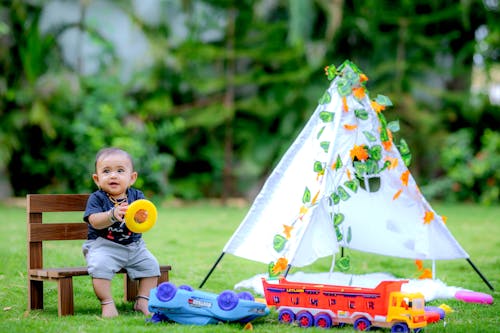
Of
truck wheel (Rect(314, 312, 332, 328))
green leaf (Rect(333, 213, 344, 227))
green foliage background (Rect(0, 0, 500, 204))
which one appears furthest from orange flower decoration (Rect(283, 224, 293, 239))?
green foliage background (Rect(0, 0, 500, 204))

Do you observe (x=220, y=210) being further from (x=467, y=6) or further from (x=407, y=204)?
(x=407, y=204)

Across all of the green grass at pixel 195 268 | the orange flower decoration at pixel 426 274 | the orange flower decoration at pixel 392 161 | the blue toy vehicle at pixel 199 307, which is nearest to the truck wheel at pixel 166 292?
the blue toy vehicle at pixel 199 307

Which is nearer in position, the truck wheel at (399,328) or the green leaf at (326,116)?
the truck wheel at (399,328)

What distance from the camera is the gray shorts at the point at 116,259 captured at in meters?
4.57

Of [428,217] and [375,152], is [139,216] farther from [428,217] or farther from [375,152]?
[428,217]

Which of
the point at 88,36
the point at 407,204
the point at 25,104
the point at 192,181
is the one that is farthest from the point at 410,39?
the point at 407,204

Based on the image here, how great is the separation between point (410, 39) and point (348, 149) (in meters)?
10.0

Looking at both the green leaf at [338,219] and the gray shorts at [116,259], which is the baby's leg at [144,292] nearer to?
the gray shorts at [116,259]

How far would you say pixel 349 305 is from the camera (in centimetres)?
432

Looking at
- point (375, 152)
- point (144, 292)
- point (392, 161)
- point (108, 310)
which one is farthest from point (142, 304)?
point (392, 161)

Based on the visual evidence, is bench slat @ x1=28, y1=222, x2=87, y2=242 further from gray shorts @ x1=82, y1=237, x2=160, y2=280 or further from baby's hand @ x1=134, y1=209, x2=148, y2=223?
baby's hand @ x1=134, y1=209, x2=148, y2=223

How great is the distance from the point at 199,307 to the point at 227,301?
0.17 metres

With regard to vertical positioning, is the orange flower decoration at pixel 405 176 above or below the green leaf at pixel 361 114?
below

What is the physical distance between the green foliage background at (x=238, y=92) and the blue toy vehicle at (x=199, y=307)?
8.78m
